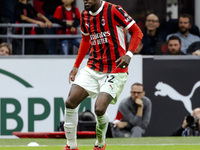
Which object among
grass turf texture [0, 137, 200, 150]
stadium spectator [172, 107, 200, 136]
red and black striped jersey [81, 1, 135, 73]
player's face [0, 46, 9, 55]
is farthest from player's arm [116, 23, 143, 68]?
player's face [0, 46, 9, 55]

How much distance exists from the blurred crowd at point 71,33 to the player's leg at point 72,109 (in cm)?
510

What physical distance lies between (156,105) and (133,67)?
0.87 m

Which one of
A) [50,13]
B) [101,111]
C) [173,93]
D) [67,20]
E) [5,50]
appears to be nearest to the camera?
[101,111]

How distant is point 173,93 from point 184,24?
61.4 inches

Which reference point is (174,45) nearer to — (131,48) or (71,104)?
(131,48)

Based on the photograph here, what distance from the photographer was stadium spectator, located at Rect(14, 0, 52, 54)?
496 inches

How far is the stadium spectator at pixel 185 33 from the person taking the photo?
41.7 ft

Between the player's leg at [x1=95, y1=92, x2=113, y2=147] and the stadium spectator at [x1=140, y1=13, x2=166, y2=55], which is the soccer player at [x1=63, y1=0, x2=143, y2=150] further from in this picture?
the stadium spectator at [x1=140, y1=13, x2=166, y2=55]

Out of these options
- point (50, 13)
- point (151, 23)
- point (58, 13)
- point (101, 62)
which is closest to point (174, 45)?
point (151, 23)

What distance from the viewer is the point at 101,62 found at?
7629mm

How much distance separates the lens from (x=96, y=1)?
7.47m

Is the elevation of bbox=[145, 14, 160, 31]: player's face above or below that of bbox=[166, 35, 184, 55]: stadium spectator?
above

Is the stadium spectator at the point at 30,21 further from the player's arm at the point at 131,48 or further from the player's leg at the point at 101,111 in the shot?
the player's leg at the point at 101,111

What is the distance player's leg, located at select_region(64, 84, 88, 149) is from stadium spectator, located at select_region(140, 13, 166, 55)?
5280 mm
